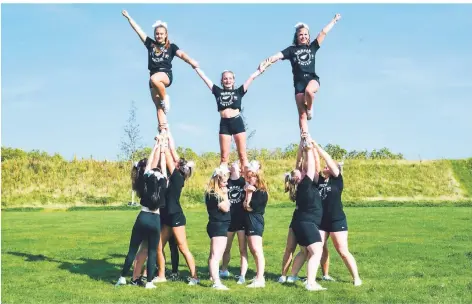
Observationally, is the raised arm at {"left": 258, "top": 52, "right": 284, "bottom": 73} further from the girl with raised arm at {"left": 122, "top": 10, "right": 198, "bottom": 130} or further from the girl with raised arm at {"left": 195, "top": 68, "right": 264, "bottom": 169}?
the girl with raised arm at {"left": 122, "top": 10, "right": 198, "bottom": 130}

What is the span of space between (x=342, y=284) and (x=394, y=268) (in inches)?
90.1

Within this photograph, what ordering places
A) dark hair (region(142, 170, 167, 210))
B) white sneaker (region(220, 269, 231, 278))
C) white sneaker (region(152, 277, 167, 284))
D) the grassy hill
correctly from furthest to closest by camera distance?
1. the grassy hill
2. white sneaker (region(220, 269, 231, 278))
3. white sneaker (region(152, 277, 167, 284))
4. dark hair (region(142, 170, 167, 210))

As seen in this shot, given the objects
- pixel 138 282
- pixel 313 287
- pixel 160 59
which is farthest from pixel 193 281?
pixel 160 59

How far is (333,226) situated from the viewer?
10281mm

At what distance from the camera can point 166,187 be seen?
34.6 ft

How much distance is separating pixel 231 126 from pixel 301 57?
194 cm

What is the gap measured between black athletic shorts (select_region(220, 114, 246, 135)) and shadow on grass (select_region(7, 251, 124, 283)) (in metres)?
3.73

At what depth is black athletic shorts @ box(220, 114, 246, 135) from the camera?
1112cm

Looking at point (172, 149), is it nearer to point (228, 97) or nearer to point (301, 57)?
point (228, 97)

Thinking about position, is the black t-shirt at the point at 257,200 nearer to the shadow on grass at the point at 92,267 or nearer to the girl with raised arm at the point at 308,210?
the girl with raised arm at the point at 308,210

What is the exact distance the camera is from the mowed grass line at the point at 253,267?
9258 millimetres

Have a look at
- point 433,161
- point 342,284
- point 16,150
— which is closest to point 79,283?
point 342,284

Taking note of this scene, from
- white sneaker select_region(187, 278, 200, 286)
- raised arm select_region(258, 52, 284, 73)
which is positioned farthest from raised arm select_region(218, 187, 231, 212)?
raised arm select_region(258, 52, 284, 73)

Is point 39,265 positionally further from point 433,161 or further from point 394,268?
point 433,161
